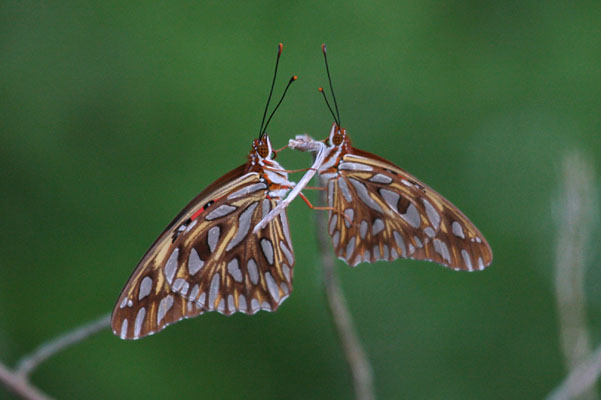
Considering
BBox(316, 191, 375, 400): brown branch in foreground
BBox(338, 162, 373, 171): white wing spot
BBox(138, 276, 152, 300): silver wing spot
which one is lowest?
BBox(316, 191, 375, 400): brown branch in foreground

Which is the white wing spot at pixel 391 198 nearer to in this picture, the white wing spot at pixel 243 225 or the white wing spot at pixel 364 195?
the white wing spot at pixel 364 195

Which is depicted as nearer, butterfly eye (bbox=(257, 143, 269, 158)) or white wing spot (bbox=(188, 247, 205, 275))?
butterfly eye (bbox=(257, 143, 269, 158))

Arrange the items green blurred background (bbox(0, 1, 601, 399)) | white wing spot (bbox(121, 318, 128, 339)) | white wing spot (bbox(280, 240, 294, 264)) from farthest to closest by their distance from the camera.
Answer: green blurred background (bbox(0, 1, 601, 399)), white wing spot (bbox(280, 240, 294, 264)), white wing spot (bbox(121, 318, 128, 339))

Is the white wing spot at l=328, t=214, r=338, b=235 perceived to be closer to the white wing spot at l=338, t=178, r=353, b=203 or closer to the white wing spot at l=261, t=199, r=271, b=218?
the white wing spot at l=338, t=178, r=353, b=203

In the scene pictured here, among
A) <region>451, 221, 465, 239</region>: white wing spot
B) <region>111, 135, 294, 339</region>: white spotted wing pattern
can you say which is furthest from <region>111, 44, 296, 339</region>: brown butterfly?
<region>451, 221, 465, 239</region>: white wing spot

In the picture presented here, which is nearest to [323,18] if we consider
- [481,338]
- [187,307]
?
[481,338]
